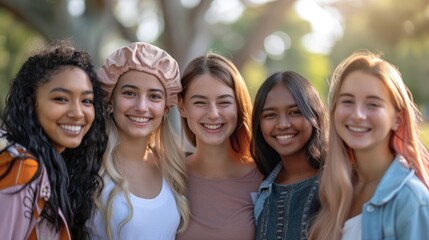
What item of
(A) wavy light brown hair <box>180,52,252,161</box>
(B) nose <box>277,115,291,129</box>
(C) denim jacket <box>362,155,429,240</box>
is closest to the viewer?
(C) denim jacket <box>362,155,429,240</box>

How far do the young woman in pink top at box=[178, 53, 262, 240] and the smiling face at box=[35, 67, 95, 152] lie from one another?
0.90 meters

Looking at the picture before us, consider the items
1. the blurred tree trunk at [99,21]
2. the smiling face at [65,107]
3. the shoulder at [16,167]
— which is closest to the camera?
the shoulder at [16,167]

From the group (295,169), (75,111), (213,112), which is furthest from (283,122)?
(75,111)

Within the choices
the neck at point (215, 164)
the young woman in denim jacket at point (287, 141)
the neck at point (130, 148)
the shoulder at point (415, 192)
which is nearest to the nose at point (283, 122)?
the young woman in denim jacket at point (287, 141)

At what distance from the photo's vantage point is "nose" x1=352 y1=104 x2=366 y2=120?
3219 millimetres

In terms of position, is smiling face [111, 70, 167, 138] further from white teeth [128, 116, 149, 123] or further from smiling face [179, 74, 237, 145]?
smiling face [179, 74, 237, 145]

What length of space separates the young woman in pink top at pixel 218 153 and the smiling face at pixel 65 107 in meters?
0.90

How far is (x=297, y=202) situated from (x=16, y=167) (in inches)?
65.6

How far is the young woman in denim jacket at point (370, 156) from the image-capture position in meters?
3.09

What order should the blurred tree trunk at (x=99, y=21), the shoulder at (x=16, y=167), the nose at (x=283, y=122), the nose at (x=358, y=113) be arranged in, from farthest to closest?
the blurred tree trunk at (x=99, y=21), the nose at (x=283, y=122), the nose at (x=358, y=113), the shoulder at (x=16, y=167)

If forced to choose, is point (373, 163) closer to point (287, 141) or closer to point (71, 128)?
point (287, 141)

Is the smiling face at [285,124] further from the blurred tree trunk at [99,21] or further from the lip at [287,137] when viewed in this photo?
the blurred tree trunk at [99,21]

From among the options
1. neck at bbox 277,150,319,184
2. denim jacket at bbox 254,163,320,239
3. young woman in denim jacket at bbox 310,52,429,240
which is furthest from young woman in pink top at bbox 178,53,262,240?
young woman in denim jacket at bbox 310,52,429,240

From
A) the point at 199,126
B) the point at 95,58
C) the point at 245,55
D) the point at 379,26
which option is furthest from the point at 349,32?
the point at 199,126
